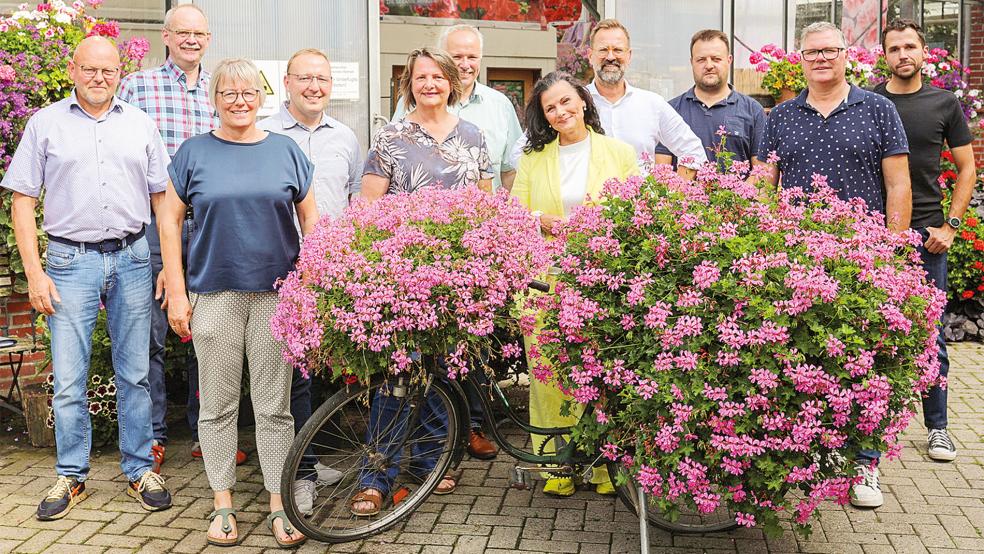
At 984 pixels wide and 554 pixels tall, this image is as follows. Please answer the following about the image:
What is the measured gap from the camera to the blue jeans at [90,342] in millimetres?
4566

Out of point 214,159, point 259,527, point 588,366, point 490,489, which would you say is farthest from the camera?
point 490,489

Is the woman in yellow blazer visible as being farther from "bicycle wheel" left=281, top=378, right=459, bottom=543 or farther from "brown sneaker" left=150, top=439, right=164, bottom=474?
"brown sneaker" left=150, top=439, right=164, bottom=474

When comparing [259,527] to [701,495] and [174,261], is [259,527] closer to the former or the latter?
[174,261]

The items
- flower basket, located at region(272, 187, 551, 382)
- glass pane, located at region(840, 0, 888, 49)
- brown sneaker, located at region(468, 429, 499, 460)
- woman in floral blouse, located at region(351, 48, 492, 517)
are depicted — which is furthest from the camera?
glass pane, located at region(840, 0, 888, 49)

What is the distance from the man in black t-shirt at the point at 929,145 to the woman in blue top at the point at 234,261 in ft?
10.1

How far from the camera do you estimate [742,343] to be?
343cm

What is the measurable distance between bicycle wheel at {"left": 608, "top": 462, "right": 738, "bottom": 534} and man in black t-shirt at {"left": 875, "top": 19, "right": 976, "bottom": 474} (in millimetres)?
1662

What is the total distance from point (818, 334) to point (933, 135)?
7.41 ft

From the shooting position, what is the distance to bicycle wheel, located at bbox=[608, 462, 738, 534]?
406 centimetres

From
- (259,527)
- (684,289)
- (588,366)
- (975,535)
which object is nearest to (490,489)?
(259,527)

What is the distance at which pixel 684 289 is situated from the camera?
3633 mm

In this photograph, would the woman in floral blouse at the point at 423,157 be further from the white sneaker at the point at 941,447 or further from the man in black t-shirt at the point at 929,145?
the white sneaker at the point at 941,447

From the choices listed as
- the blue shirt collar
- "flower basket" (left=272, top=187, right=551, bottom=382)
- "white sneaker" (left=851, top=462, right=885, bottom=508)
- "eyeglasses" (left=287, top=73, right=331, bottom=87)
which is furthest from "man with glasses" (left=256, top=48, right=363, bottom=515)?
"white sneaker" (left=851, top=462, right=885, bottom=508)

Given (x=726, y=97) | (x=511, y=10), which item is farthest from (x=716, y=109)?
(x=511, y=10)
